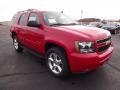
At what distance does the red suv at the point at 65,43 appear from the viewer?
14.0 ft

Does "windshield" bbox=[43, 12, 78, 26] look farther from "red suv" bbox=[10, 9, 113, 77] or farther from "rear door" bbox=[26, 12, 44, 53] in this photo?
"rear door" bbox=[26, 12, 44, 53]

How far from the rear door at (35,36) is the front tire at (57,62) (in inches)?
18.9

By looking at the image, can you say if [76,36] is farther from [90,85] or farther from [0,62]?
[0,62]

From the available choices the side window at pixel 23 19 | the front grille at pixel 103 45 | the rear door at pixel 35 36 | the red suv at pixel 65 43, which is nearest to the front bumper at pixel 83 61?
the red suv at pixel 65 43

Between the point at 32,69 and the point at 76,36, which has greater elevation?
the point at 76,36

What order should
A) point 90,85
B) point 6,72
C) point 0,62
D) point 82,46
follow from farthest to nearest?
point 0,62 → point 6,72 → point 90,85 → point 82,46

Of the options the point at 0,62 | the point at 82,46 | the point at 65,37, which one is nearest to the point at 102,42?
the point at 82,46

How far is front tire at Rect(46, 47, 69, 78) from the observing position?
4.62 metres

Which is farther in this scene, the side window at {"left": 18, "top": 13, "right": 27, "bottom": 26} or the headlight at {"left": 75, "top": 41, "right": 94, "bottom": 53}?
the side window at {"left": 18, "top": 13, "right": 27, "bottom": 26}

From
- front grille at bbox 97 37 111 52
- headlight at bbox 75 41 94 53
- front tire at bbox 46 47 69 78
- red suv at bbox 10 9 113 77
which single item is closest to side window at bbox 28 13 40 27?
red suv at bbox 10 9 113 77

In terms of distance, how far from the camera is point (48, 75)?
17.3 feet

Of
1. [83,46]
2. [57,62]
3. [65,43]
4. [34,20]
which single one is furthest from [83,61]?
[34,20]

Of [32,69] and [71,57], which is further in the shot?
[32,69]

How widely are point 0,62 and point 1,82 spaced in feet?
6.36
